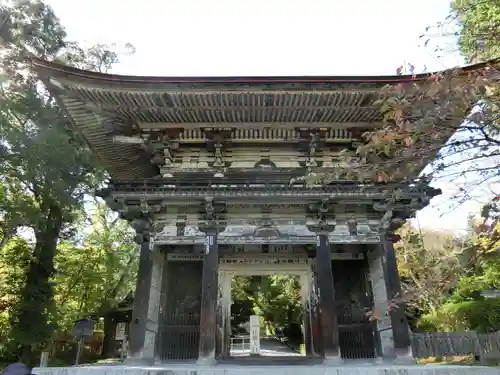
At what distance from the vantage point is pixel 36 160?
1540cm

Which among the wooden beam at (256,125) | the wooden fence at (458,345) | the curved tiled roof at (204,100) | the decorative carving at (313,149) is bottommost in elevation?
the wooden fence at (458,345)

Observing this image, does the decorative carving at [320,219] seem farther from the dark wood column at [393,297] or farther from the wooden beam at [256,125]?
the wooden beam at [256,125]

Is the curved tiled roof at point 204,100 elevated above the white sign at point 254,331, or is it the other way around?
the curved tiled roof at point 204,100

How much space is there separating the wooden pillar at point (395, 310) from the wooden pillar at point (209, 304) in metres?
3.82

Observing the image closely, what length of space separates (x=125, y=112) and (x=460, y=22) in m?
7.55

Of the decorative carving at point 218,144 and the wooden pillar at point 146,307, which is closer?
the wooden pillar at point 146,307

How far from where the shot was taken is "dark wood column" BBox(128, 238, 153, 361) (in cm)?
835

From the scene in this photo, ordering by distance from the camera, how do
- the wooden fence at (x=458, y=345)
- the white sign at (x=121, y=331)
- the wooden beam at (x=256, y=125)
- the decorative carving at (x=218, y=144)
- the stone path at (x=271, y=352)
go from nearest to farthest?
1. the wooden beam at (x=256, y=125)
2. the decorative carving at (x=218, y=144)
3. the wooden fence at (x=458, y=345)
4. the stone path at (x=271, y=352)
5. the white sign at (x=121, y=331)

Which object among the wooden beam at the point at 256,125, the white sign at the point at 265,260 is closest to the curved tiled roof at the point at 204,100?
the wooden beam at the point at 256,125

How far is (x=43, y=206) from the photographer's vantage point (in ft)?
60.1

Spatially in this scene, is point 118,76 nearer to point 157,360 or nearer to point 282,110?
point 282,110

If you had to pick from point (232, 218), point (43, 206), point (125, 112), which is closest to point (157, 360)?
point (232, 218)

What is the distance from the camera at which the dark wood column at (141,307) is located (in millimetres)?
8355

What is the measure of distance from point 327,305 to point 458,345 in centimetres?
783
